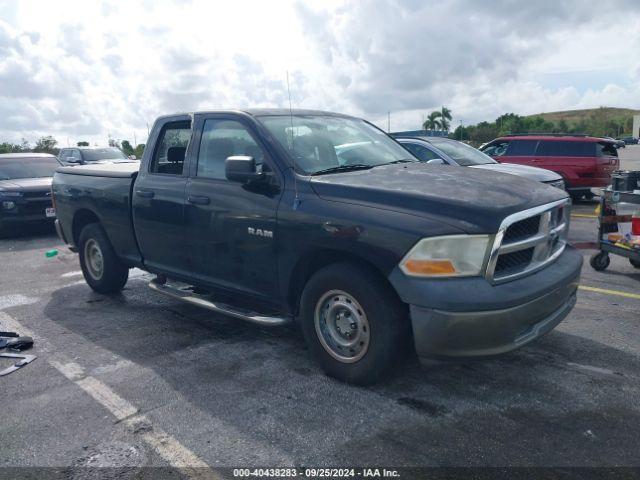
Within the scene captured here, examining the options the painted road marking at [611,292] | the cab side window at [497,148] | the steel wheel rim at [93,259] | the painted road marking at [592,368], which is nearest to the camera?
the painted road marking at [592,368]

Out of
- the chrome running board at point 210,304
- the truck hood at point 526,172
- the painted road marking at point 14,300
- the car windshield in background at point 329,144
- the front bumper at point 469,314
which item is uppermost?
the car windshield in background at point 329,144

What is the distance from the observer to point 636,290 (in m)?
6.18

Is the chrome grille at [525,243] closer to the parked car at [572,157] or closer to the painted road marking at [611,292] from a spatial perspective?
the painted road marking at [611,292]

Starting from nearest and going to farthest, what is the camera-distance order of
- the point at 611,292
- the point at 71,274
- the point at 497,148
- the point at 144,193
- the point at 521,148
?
1. the point at 144,193
2. the point at 611,292
3. the point at 71,274
4. the point at 521,148
5. the point at 497,148

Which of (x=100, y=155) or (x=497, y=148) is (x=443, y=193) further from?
(x=100, y=155)

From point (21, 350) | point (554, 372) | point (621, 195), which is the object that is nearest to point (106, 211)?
point (21, 350)

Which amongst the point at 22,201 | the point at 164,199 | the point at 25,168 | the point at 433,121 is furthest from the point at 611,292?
the point at 433,121

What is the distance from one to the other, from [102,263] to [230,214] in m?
2.61

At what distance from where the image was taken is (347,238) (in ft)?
11.8

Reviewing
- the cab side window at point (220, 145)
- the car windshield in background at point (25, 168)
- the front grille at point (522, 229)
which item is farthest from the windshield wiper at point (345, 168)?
the car windshield in background at point (25, 168)

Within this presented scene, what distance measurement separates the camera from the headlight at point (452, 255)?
3.29 m

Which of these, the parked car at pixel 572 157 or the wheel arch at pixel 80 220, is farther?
the parked car at pixel 572 157

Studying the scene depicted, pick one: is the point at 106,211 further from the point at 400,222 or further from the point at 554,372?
the point at 554,372

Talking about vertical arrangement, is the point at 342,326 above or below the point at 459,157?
below
